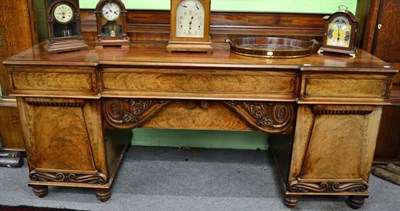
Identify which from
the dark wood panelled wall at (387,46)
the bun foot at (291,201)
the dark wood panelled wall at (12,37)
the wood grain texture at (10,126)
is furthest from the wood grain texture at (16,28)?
the dark wood panelled wall at (387,46)

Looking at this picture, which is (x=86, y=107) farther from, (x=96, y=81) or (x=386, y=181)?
(x=386, y=181)

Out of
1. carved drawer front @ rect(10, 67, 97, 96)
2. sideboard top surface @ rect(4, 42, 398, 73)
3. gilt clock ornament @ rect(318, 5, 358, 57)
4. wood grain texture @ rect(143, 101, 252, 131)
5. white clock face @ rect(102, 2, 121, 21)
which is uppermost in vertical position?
white clock face @ rect(102, 2, 121, 21)

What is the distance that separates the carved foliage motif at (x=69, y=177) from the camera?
193cm

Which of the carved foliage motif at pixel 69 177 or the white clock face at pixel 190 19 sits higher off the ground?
the white clock face at pixel 190 19

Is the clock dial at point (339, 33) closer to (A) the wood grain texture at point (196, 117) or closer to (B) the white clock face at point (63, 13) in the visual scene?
(A) the wood grain texture at point (196, 117)

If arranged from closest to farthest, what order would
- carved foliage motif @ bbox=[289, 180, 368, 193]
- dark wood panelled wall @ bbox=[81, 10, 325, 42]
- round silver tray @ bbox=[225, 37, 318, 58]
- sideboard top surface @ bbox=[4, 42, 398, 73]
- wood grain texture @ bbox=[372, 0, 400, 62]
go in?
sideboard top surface @ bbox=[4, 42, 398, 73]
round silver tray @ bbox=[225, 37, 318, 58]
carved foliage motif @ bbox=[289, 180, 368, 193]
wood grain texture @ bbox=[372, 0, 400, 62]
dark wood panelled wall @ bbox=[81, 10, 325, 42]

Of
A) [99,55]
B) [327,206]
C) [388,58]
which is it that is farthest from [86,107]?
[388,58]

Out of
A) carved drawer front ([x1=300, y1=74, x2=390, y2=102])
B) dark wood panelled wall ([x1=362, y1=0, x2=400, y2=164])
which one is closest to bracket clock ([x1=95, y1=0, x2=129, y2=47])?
carved drawer front ([x1=300, y1=74, x2=390, y2=102])

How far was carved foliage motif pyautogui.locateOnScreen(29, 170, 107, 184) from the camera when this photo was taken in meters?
1.93

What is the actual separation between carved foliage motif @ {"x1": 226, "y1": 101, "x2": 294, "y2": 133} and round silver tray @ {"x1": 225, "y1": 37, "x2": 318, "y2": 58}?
254 mm

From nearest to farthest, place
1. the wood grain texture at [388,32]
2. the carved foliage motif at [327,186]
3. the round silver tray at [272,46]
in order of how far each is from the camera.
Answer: the round silver tray at [272,46]
the carved foliage motif at [327,186]
the wood grain texture at [388,32]

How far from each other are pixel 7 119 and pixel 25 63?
0.83 meters

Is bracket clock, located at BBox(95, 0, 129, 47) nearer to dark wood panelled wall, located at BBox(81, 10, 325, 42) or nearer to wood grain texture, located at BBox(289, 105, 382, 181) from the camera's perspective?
dark wood panelled wall, located at BBox(81, 10, 325, 42)

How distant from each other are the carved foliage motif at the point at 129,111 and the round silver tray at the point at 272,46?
0.49m
